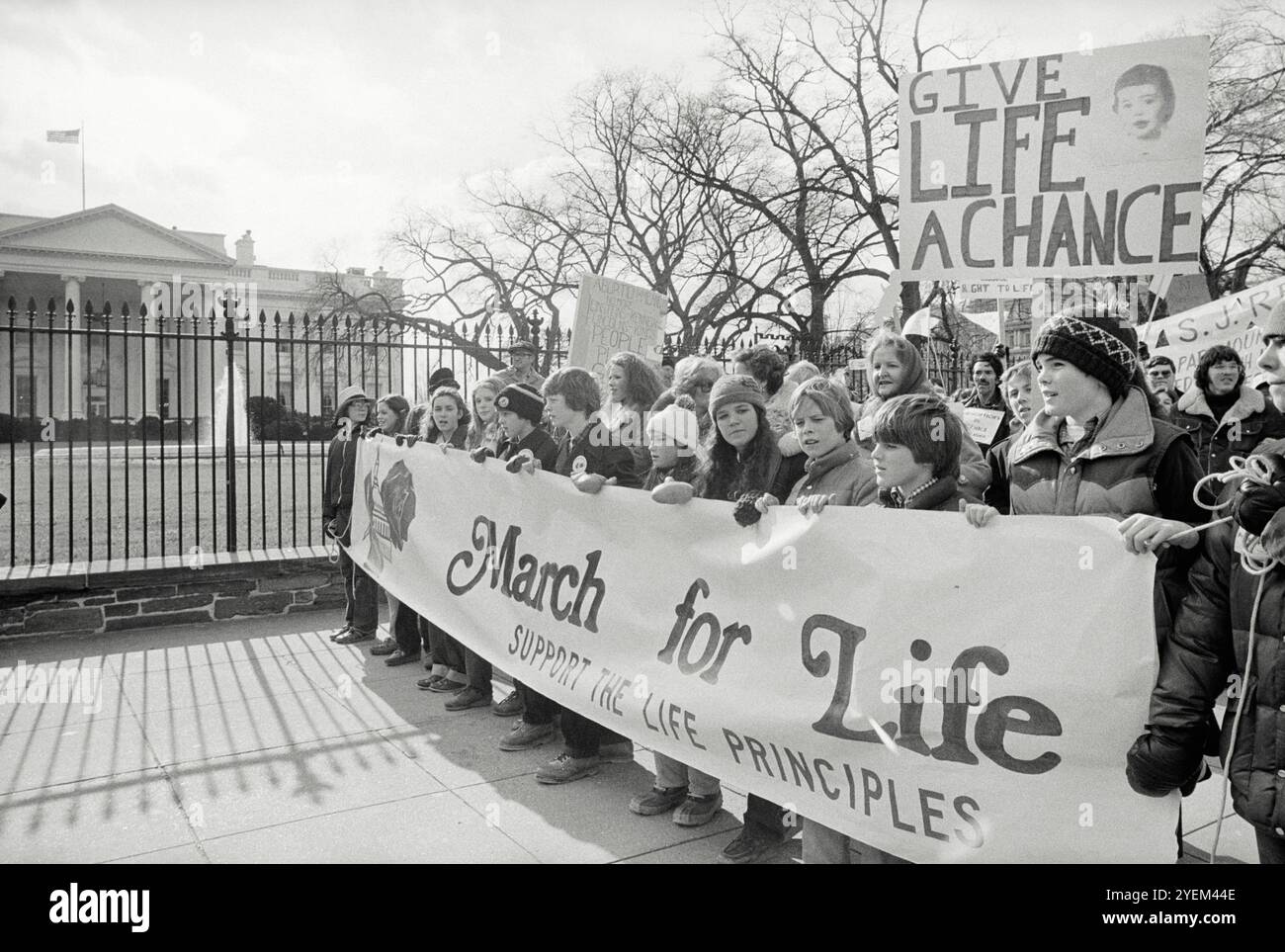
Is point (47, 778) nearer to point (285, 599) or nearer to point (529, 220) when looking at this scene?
point (285, 599)

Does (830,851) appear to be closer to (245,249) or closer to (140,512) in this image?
(140,512)

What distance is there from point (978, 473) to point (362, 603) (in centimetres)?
485

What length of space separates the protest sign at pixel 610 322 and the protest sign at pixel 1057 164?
8.88 feet

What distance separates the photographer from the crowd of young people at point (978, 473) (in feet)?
7.08

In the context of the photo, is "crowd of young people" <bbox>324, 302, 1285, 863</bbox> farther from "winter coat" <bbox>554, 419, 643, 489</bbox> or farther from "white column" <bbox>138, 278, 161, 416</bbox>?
"white column" <bbox>138, 278, 161, 416</bbox>

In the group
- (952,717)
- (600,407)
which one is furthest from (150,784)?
(952,717)

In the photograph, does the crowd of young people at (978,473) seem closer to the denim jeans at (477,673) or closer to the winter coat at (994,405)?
the denim jeans at (477,673)

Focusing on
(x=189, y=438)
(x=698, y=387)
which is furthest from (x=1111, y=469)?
(x=189, y=438)

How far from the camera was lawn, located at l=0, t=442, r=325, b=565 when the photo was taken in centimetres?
763

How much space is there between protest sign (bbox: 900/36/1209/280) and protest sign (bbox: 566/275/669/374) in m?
2.71

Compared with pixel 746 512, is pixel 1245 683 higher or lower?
lower

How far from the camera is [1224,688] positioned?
2.22 m

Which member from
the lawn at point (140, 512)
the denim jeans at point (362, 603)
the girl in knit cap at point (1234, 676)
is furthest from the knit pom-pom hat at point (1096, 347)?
the lawn at point (140, 512)
